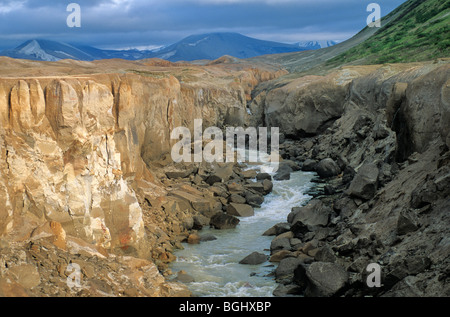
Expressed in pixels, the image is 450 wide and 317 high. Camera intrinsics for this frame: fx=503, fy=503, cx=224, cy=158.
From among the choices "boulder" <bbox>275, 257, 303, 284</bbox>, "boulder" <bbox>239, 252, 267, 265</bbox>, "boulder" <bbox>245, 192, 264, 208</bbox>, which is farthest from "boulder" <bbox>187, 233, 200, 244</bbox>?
"boulder" <bbox>245, 192, 264, 208</bbox>

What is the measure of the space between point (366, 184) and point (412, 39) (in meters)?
48.3

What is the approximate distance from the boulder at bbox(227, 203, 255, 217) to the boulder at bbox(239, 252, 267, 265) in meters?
5.85

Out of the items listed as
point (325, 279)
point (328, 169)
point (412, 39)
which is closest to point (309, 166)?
A: point (328, 169)

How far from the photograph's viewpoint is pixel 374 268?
1450cm

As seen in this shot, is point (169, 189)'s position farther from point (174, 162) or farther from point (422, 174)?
point (422, 174)

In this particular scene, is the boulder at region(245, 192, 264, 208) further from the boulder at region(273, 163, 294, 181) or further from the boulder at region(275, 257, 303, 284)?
the boulder at region(275, 257, 303, 284)

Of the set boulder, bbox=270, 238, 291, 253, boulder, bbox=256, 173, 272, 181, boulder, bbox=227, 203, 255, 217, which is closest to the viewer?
boulder, bbox=270, 238, 291, 253

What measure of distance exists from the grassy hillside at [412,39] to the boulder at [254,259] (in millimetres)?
32097

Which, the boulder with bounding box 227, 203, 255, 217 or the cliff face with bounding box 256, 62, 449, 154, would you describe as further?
the boulder with bounding box 227, 203, 255, 217

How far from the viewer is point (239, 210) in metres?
24.6

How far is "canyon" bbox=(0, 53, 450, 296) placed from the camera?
13.3 m

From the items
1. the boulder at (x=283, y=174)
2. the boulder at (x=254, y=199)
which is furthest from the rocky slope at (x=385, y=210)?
the boulder at (x=254, y=199)

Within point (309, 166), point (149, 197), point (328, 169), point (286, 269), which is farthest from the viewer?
point (309, 166)

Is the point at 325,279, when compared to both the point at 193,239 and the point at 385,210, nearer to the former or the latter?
the point at 385,210
